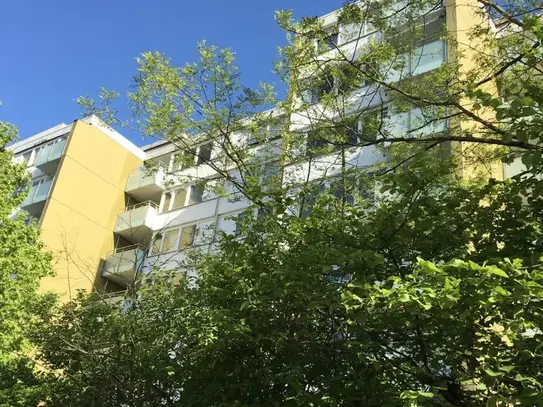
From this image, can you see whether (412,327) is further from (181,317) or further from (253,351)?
(181,317)

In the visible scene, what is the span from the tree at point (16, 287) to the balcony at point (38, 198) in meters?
11.4

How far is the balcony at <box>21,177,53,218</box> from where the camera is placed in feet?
94.0

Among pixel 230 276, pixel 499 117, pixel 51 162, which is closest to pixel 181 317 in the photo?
pixel 230 276

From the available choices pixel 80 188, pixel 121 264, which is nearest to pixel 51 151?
pixel 80 188

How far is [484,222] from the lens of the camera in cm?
732

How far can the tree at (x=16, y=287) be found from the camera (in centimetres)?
1278

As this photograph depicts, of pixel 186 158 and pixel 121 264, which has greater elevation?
pixel 121 264

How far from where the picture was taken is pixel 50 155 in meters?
30.4

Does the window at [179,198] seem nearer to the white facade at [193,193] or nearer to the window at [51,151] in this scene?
the white facade at [193,193]

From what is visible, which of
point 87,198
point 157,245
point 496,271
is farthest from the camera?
point 87,198

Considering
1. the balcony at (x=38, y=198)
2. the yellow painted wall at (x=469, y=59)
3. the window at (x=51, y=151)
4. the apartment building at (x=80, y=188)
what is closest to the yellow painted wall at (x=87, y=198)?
the apartment building at (x=80, y=188)

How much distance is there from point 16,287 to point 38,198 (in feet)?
50.4

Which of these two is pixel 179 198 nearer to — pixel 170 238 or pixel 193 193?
pixel 193 193

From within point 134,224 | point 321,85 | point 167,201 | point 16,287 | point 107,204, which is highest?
point 107,204
